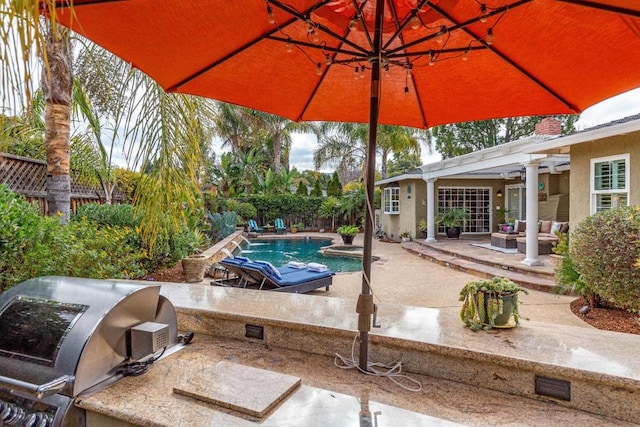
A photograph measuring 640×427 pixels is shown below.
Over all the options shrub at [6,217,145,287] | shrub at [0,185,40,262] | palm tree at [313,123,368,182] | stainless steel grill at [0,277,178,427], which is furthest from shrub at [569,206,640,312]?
palm tree at [313,123,368,182]

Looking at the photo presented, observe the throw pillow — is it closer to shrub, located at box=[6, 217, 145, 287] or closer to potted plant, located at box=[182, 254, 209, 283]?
potted plant, located at box=[182, 254, 209, 283]

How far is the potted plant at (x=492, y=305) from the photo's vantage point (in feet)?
7.92

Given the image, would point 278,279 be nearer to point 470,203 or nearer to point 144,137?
point 144,137

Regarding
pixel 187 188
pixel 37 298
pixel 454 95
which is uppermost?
pixel 454 95

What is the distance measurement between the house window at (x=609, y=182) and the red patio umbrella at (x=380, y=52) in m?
6.11

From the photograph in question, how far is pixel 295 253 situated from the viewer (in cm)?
1623

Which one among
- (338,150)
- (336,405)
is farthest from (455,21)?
(338,150)

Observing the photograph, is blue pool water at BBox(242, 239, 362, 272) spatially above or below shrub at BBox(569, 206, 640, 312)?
below

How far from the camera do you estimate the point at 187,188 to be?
18.9ft

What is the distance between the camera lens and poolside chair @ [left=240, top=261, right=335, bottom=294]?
23.1ft

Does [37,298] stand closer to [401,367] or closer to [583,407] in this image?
[401,367]

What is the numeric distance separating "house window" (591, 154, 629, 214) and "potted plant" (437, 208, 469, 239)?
8948 mm

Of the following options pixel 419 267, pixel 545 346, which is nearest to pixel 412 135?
pixel 419 267

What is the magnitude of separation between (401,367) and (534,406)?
708mm
